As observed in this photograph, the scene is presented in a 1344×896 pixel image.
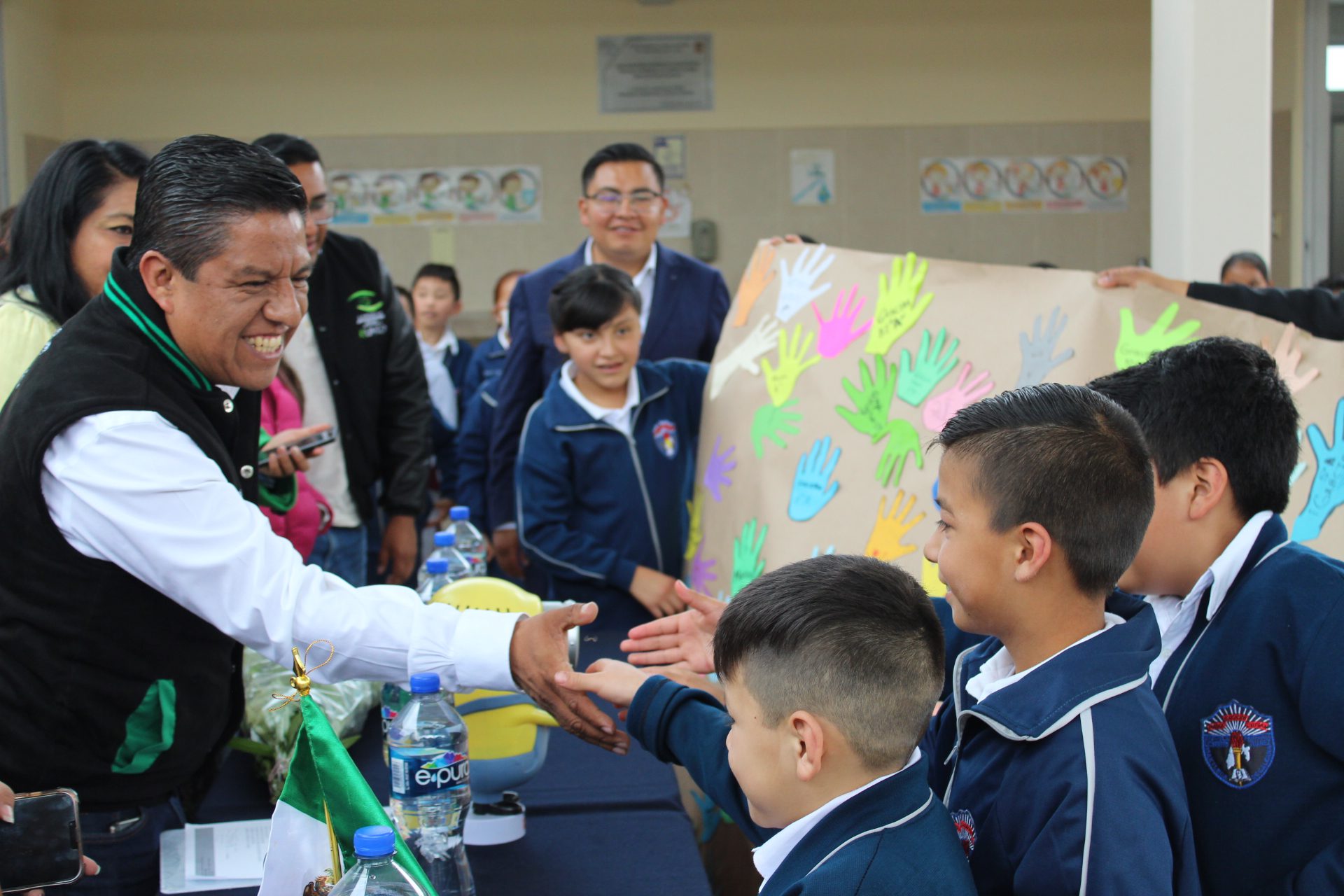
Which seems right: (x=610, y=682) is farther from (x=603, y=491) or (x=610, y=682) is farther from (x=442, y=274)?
(x=442, y=274)

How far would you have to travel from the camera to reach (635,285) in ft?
10.7

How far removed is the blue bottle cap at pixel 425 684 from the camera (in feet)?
4.68

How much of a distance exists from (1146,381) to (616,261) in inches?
80.6

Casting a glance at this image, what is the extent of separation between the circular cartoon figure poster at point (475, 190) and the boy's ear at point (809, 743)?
5.92 meters

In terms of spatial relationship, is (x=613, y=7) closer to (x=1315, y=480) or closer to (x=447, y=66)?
(x=447, y=66)

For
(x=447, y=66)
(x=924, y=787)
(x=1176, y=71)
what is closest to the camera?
(x=924, y=787)

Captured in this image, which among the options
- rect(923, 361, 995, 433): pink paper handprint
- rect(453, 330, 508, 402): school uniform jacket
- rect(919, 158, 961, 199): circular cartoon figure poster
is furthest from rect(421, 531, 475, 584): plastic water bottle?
rect(919, 158, 961, 199): circular cartoon figure poster

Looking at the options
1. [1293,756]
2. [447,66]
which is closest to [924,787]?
[1293,756]

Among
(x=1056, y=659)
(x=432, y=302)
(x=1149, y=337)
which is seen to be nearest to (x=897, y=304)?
(x=1149, y=337)

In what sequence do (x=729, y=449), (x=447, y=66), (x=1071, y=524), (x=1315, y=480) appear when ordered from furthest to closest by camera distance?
(x=447, y=66)
(x=729, y=449)
(x=1315, y=480)
(x=1071, y=524)

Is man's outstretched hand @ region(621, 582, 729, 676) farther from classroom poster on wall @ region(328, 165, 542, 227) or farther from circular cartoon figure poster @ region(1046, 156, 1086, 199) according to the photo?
circular cartoon figure poster @ region(1046, 156, 1086, 199)

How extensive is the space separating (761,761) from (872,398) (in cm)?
128

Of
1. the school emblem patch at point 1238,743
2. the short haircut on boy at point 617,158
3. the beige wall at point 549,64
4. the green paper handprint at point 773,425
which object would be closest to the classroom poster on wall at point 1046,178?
the beige wall at point 549,64

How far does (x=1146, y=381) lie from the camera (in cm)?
147
